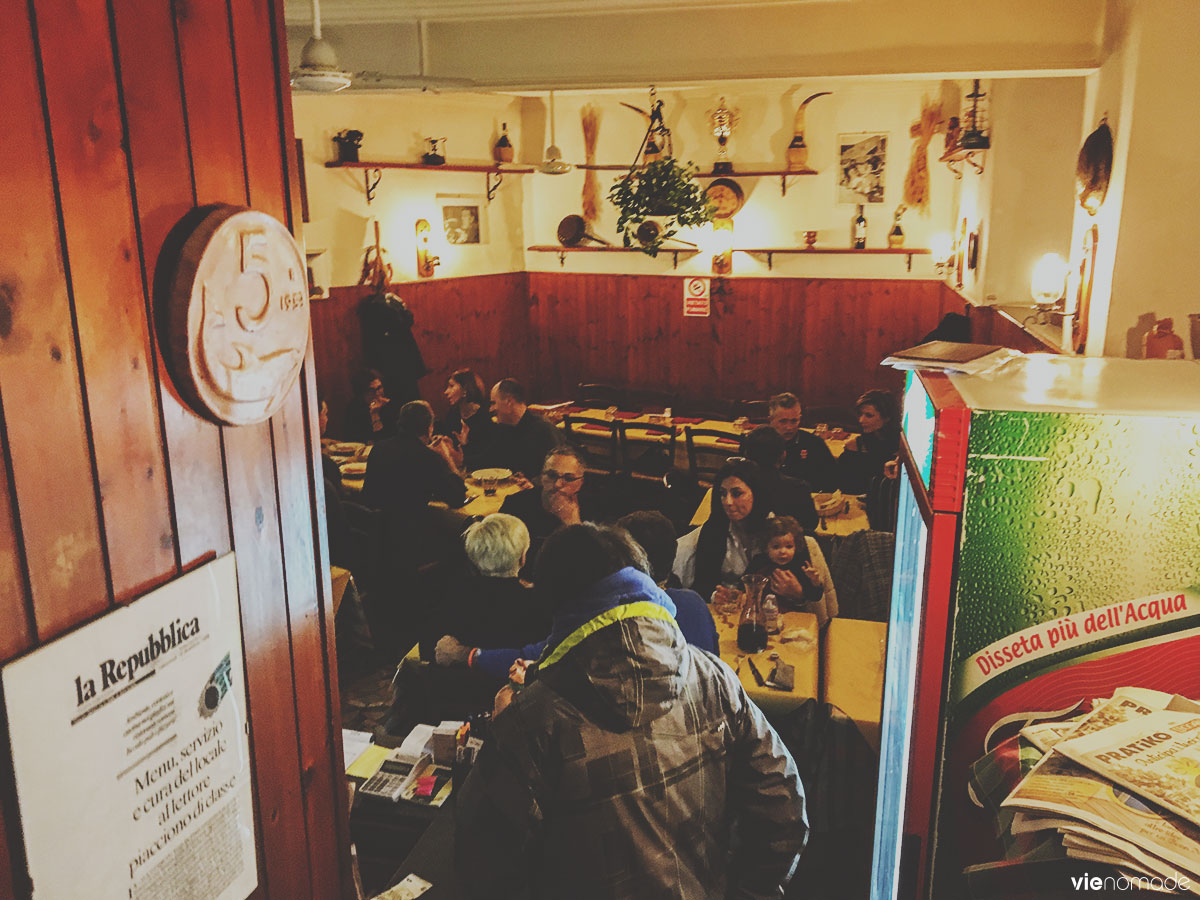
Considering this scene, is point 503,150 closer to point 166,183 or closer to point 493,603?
point 493,603

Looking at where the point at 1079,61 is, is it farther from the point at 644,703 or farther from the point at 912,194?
the point at 644,703

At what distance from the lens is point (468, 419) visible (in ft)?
23.3

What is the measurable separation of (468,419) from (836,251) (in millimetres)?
4554

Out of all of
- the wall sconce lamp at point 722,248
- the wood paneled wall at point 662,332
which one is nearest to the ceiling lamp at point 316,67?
the wood paneled wall at point 662,332

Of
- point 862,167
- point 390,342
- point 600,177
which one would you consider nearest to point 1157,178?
point 862,167

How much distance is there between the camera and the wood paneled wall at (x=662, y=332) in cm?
931

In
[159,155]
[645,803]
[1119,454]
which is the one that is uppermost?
[159,155]

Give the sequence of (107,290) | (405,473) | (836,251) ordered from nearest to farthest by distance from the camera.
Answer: (107,290)
(405,473)
(836,251)

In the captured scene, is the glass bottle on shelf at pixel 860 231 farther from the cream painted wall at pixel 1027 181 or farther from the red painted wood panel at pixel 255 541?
the red painted wood panel at pixel 255 541

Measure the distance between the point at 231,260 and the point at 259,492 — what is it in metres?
0.43

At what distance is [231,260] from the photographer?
1.48 meters

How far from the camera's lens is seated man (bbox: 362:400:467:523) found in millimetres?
5301

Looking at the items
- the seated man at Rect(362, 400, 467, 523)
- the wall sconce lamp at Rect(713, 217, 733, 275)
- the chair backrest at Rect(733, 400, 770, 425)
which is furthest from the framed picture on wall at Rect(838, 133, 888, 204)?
the seated man at Rect(362, 400, 467, 523)

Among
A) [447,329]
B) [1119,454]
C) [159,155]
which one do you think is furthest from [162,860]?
[447,329]
